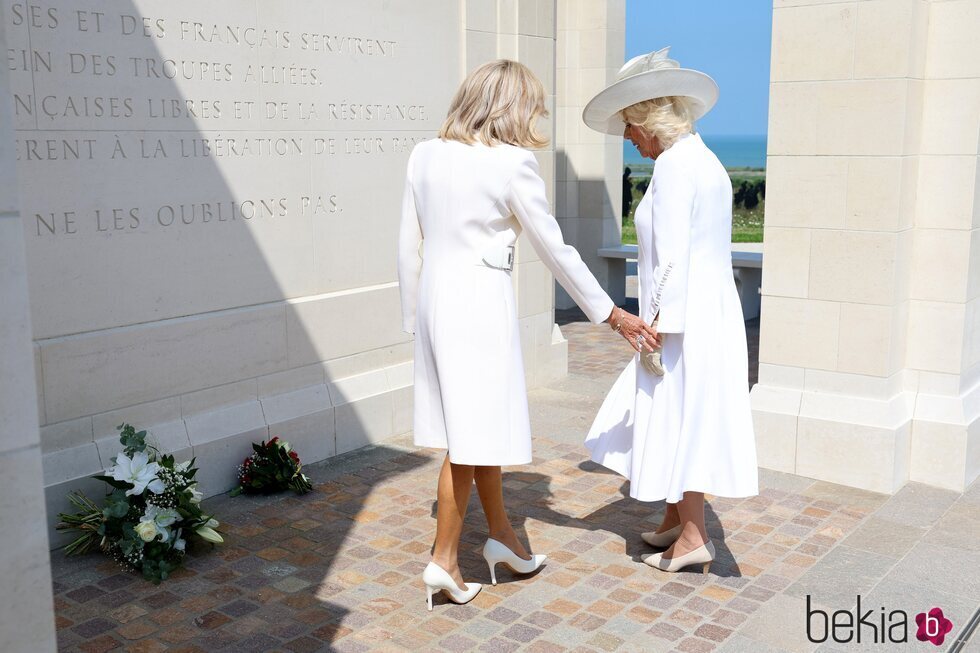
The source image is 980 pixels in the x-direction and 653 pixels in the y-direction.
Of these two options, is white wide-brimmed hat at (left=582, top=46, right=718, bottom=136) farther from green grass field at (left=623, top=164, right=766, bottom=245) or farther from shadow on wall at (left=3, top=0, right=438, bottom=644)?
green grass field at (left=623, top=164, right=766, bottom=245)

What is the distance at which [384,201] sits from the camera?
6.63 metres

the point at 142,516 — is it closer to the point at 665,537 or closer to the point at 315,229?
the point at 315,229

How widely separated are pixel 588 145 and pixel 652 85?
8.10m

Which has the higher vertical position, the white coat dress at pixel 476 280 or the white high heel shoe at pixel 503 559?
the white coat dress at pixel 476 280

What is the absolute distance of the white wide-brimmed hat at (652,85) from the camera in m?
4.15

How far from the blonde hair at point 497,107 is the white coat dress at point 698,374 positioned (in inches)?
23.4

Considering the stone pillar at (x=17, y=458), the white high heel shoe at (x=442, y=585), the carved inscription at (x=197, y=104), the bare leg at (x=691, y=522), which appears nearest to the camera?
the stone pillar at (x=17, y=458)

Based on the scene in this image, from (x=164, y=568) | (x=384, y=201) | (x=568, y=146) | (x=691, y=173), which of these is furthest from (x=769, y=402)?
(x=568, y=146)

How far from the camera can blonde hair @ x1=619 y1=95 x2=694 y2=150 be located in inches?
167

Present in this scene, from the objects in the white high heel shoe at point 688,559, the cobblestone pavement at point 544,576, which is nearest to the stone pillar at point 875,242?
the cobblestone pavement at point 544,576

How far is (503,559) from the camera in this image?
429 cm

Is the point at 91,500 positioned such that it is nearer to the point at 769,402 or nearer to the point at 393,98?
the point at 393,98

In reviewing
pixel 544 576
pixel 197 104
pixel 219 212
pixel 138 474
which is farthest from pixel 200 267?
pixel 544 576

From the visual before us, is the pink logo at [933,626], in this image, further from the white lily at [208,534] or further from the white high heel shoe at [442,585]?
the white lily at [208,534]
